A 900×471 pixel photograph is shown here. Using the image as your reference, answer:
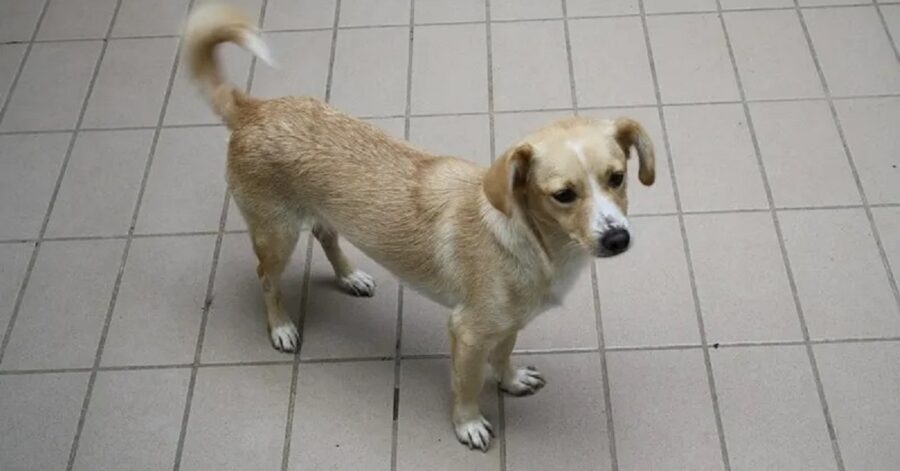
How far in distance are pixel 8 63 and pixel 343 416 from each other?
6.27 feet

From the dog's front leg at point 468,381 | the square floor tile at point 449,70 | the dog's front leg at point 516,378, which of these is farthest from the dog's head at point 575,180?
the square floor tile at point 449,70

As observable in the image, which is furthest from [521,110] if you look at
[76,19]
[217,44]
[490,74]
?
[76,19]

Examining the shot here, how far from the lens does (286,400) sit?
2.58 meters

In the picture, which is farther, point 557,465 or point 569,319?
point 569,319

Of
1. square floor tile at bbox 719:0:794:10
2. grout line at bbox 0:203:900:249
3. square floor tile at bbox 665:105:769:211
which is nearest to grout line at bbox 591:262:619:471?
grout line at bbox 0:203:900:249

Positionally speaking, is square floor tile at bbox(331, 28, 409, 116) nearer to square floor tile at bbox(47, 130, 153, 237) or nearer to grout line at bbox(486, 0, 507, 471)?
grout line at bbox(486, 0, 507, 471)

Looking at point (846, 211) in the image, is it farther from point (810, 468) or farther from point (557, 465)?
point (557, 465)

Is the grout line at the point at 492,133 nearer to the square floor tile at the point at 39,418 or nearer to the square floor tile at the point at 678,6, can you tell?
the square floor tile at the point at 678,6

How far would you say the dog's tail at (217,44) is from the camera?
88.7 inches

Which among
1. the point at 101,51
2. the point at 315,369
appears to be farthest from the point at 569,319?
the point at 101,51

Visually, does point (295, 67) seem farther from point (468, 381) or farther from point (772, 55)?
point (772, 55)

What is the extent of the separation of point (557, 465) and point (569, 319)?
434 millimetres

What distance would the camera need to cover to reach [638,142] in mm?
2016

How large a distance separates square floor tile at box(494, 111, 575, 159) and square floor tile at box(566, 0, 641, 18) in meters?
0.50
